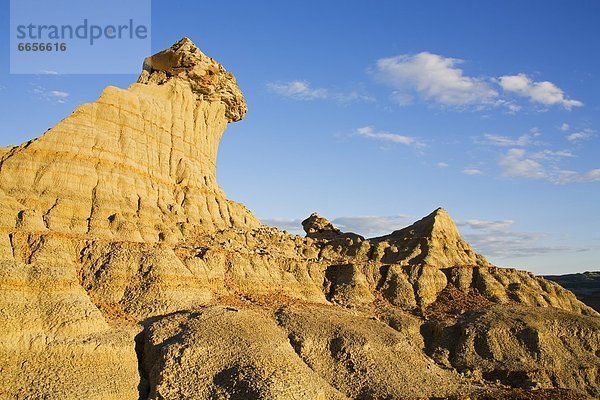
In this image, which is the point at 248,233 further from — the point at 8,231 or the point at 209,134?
the point at 8,231

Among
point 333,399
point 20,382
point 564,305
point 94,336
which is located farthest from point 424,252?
point 20,382

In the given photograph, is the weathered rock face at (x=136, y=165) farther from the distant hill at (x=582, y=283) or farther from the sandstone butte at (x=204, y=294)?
the distant hill at (x=582, y=283)

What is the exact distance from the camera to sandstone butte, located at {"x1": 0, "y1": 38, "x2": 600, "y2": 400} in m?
32.8

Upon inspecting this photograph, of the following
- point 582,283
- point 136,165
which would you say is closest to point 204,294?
point 136,165

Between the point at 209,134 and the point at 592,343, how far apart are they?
4710 cm

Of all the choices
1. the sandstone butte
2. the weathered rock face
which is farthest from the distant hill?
the weathered rock face

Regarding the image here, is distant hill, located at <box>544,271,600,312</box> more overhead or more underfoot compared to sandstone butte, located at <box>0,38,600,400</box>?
more underfoot

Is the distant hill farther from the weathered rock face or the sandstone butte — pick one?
the weathered rock face

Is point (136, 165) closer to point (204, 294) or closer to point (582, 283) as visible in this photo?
point (204, 294)

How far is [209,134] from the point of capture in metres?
69.1

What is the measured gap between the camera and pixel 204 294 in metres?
43.8

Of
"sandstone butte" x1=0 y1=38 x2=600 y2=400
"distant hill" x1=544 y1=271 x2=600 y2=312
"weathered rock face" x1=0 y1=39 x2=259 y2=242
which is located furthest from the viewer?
"distant hill" x1=544 y1=271 x2=600 y2=312

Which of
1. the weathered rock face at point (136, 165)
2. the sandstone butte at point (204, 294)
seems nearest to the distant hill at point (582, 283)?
the sandstone butte at point (204, 294)

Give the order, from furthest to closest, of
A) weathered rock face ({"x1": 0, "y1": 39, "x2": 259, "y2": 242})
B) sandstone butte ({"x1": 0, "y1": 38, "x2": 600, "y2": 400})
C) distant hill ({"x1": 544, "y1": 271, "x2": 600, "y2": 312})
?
distant hill ({"x1": 544, "y1": 271, "x2": 600, "y2": 312}), weathered rock face ({"x1": 0, "y1": 39, "x2": 259, "y2": 242}), sandstone butte ({"x1": 0, "y1": 38, "x2": 600, "y2": 400})
